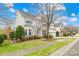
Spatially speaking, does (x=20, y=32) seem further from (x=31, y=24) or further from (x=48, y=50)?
(x=48, y=50)

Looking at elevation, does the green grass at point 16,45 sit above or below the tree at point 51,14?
below

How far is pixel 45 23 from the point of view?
4.04 m

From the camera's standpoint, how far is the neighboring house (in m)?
4.01

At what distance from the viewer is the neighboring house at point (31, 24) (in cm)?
401

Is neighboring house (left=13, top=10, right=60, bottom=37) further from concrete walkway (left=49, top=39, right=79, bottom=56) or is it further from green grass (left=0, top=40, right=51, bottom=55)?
concrete walkway (left=49, top=39, right=79, bottom=56)

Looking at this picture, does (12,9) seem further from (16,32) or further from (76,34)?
(76,34)

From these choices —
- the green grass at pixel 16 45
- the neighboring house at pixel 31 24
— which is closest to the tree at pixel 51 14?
the neighboring house at pixel 31 24

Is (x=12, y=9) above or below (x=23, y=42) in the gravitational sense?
above

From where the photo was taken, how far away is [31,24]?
4.02 metres

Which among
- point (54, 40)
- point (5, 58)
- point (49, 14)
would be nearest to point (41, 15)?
point (49, 14)

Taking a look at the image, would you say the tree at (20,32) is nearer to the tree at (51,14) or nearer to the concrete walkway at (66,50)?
the tree at (51,14)

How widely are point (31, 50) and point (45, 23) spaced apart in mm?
365

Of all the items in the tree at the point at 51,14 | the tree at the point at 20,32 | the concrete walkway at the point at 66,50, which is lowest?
the concrete walkway at the point at 66,50

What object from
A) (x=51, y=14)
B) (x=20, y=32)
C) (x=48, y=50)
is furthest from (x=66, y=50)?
(x=20, y=32)
